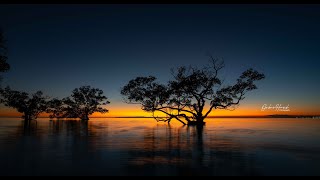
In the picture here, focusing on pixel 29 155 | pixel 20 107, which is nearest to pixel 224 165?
pixel 29 155

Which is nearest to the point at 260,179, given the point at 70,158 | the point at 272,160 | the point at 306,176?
the point at 306,176

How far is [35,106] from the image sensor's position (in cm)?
11344

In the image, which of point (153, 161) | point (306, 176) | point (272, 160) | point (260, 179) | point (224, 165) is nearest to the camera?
point (260, 179)

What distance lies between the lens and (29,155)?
16922mm

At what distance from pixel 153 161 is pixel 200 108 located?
44.0 metres

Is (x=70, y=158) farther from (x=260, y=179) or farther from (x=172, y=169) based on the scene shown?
(x=260, y=179)

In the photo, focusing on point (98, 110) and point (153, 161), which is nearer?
point (153, 161)

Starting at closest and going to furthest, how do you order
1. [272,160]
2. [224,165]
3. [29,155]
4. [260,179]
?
[260,179], [224,165], [272,160], [29,155]

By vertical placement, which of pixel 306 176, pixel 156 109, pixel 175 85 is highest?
pixel 175 85

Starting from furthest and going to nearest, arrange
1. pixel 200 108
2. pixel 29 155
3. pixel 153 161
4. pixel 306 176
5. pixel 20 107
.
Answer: pixel 20 107, pixel 200 108, pixel 29 155, pixel 153 161, pixel 306 176

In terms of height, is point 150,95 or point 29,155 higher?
point 150,95

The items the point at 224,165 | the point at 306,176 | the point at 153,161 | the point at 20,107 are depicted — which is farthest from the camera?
the point at 20,107

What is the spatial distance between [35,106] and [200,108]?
79529mm

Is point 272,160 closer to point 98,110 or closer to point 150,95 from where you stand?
point 150,95
